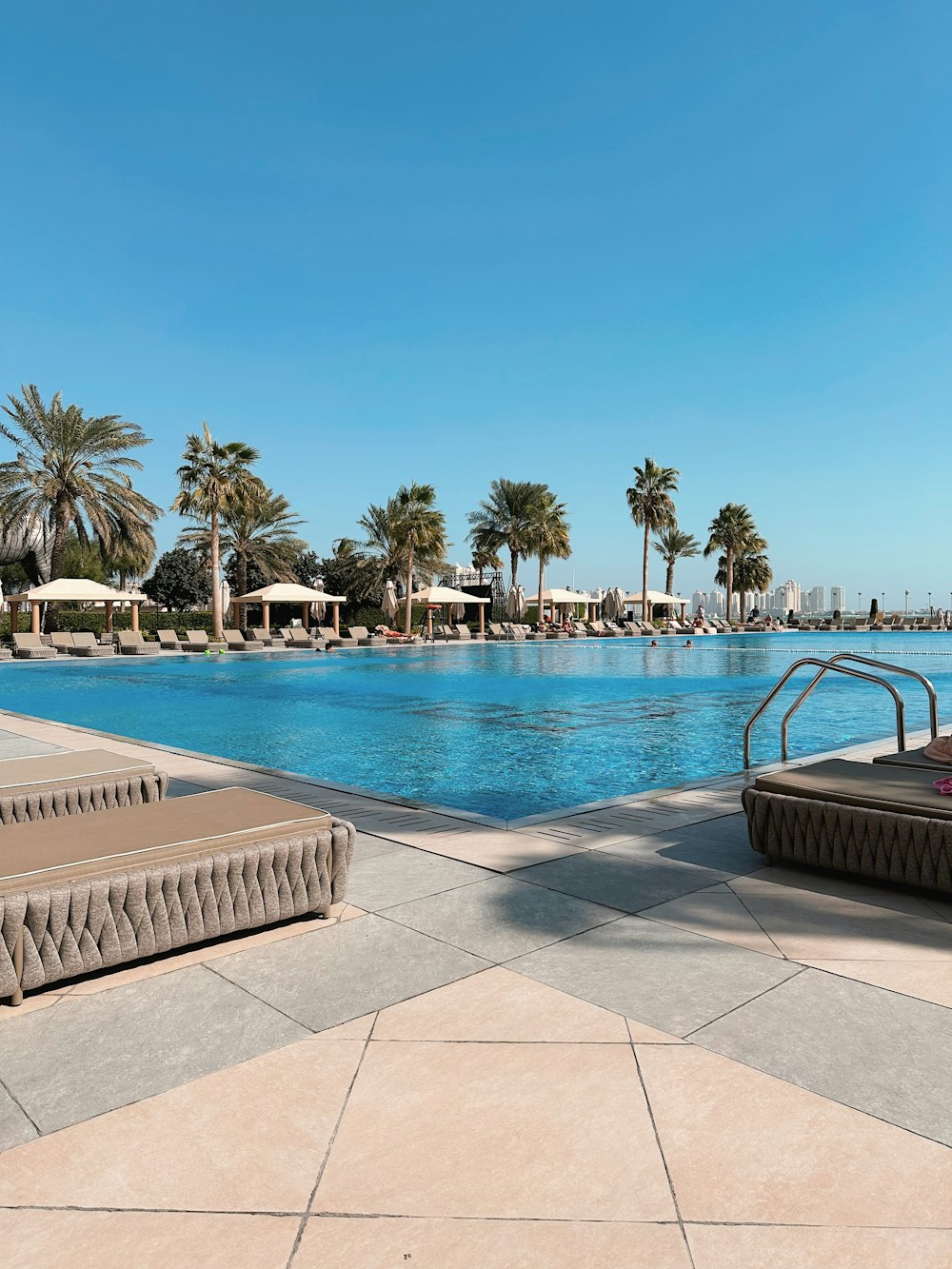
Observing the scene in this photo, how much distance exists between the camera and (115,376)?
1346 inches

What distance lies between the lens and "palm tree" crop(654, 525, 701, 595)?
62.6 metres

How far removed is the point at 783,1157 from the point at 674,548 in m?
62.7

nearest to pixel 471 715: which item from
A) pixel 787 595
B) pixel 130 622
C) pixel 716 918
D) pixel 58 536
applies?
pixel 716 918

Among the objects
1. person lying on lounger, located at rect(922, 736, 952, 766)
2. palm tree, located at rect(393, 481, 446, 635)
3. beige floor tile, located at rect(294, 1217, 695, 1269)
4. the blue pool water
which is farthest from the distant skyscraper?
beige floor tile, located at rect(294, 1217, 695, 1269)

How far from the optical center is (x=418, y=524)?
38.1 metres

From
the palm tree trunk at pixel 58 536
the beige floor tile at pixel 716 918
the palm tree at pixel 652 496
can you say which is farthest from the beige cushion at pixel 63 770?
the palm tree at pixel 652 496

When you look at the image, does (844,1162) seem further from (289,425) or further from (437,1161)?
(289,425)

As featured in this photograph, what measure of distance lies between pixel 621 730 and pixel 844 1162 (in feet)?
33.2

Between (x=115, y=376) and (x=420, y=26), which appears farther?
(x=115, y=376)

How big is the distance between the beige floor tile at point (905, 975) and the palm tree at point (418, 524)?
34697 millimetres

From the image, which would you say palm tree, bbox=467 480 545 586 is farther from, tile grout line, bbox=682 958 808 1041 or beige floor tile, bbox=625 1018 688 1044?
beige floor tile, bbox=625 1018 688 1044

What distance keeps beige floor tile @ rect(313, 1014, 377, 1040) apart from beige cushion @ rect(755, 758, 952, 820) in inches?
110

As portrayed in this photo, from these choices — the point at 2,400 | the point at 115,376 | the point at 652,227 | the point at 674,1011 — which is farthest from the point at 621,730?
the point at 115,376

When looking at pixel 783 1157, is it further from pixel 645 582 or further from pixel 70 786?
pixel 645 582
